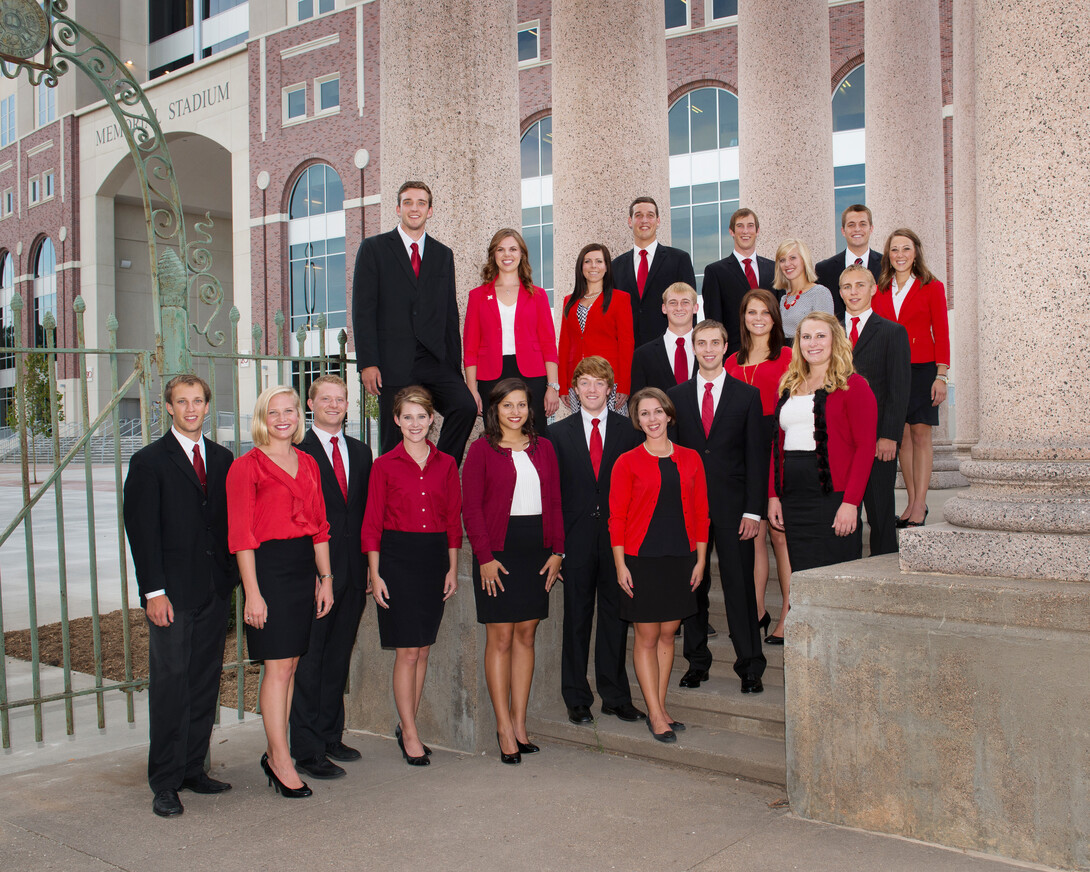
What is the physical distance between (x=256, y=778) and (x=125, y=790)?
645 millimetres

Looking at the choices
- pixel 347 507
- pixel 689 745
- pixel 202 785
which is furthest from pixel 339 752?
pixel 689 745

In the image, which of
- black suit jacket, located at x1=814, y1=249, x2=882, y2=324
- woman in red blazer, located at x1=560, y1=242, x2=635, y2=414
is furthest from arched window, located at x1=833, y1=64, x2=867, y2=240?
woman in red blazer, located at x1=560, y1=242, x2=635, y2=414

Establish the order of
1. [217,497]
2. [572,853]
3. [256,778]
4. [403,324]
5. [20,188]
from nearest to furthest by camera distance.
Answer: [572,853] → [217,497] → [256,778] → [403,324] → [20,188]

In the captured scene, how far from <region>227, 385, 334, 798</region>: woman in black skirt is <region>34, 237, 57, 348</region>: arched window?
53.0 meters

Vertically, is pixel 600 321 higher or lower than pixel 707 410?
higher

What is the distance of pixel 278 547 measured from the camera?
483cm

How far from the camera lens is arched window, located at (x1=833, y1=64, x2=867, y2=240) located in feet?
92.6

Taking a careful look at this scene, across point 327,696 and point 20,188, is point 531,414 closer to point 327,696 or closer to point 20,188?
point 327,696

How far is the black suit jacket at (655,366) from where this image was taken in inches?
241

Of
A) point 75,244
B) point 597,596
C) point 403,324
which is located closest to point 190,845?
point 597,596

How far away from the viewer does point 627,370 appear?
6.36 metres

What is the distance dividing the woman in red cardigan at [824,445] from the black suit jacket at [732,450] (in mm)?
318

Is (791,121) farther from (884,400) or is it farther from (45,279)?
(45,279)

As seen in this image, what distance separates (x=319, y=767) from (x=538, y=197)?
31890 millimetres
